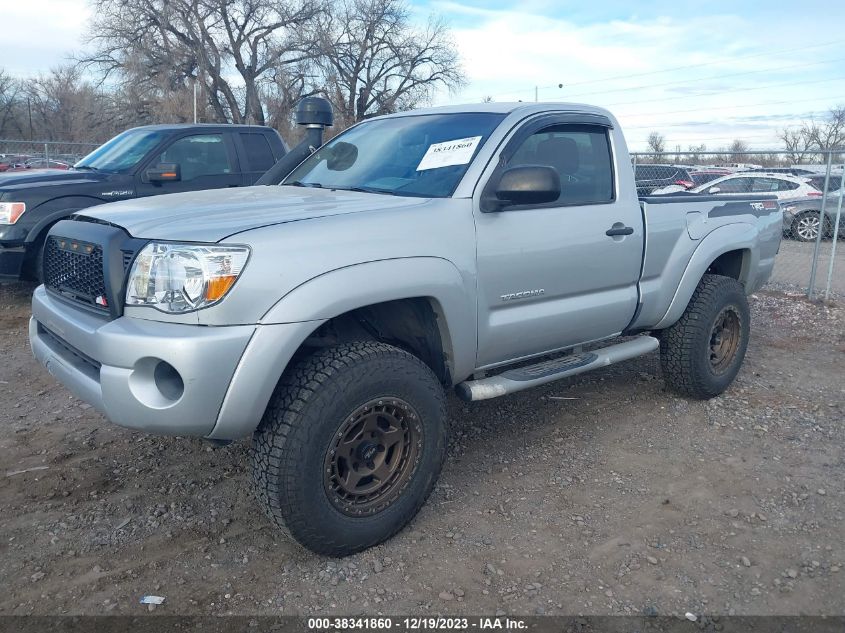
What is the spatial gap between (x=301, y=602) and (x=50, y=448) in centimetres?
216

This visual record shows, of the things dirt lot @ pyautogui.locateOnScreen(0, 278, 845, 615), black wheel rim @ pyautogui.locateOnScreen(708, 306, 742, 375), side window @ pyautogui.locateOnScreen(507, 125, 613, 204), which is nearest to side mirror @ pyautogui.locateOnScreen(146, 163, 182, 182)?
dirt lot @ pyautogui.locateOnScreen(0, 278, 845, 615)

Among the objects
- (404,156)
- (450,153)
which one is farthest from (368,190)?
(450,153)

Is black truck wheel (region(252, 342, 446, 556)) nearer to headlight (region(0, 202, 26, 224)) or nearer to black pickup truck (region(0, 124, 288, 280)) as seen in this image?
black pickup truck (region(0, 124, 288, 280))

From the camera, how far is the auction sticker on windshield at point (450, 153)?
11.7 feet

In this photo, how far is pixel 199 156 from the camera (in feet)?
25.6

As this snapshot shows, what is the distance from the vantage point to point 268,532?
326 centimetres

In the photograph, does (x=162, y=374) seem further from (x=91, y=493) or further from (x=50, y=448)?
(x=50, y=448)

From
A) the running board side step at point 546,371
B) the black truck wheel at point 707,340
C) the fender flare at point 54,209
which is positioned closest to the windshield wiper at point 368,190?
the running board side step at point 546,371

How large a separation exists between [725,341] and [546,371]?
203 cm

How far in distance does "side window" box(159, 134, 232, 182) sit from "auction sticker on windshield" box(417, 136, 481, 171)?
15.5ft

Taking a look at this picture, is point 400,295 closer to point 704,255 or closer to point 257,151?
point 704,255

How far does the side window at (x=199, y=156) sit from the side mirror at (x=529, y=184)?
209 inches

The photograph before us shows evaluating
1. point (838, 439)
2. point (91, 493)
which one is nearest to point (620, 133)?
point (838, 439)

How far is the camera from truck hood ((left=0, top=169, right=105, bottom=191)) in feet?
23.0
